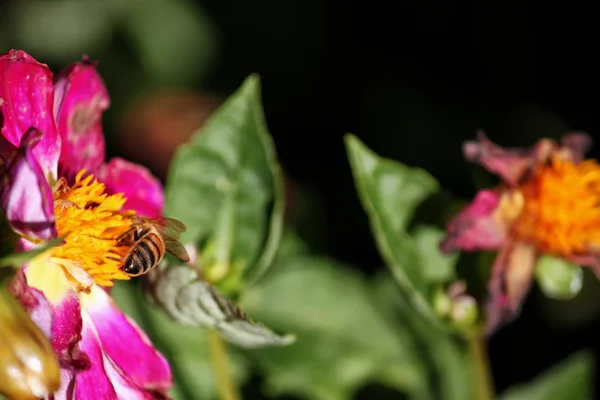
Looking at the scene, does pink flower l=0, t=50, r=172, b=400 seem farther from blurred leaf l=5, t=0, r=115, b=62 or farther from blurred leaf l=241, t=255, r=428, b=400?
blurred leaf l=5, t=0, r=115, b=62

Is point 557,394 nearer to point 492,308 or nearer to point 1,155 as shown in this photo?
point 492,308

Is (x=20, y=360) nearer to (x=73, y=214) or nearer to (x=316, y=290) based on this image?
(x=73, y=214)

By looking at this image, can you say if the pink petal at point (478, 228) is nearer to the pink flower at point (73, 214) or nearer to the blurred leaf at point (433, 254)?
the blurred leaf at point (433, 254)

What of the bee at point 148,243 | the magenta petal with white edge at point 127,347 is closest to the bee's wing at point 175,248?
the bee at point 148,243

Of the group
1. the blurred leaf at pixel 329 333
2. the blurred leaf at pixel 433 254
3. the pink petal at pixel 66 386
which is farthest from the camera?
the blurred leaf at pixel 329 333

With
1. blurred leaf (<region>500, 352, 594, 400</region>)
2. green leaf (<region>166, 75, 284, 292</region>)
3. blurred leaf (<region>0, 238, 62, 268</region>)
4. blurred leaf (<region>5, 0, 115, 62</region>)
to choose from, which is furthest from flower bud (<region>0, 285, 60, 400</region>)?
blurred leaf (<region>5, 0, 115, 62</region>)

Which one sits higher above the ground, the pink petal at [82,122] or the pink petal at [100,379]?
the pink petal at [82,122]

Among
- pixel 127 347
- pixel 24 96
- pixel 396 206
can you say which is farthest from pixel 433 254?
pixel 24 96

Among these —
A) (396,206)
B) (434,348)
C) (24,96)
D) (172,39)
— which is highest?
(24,96)
